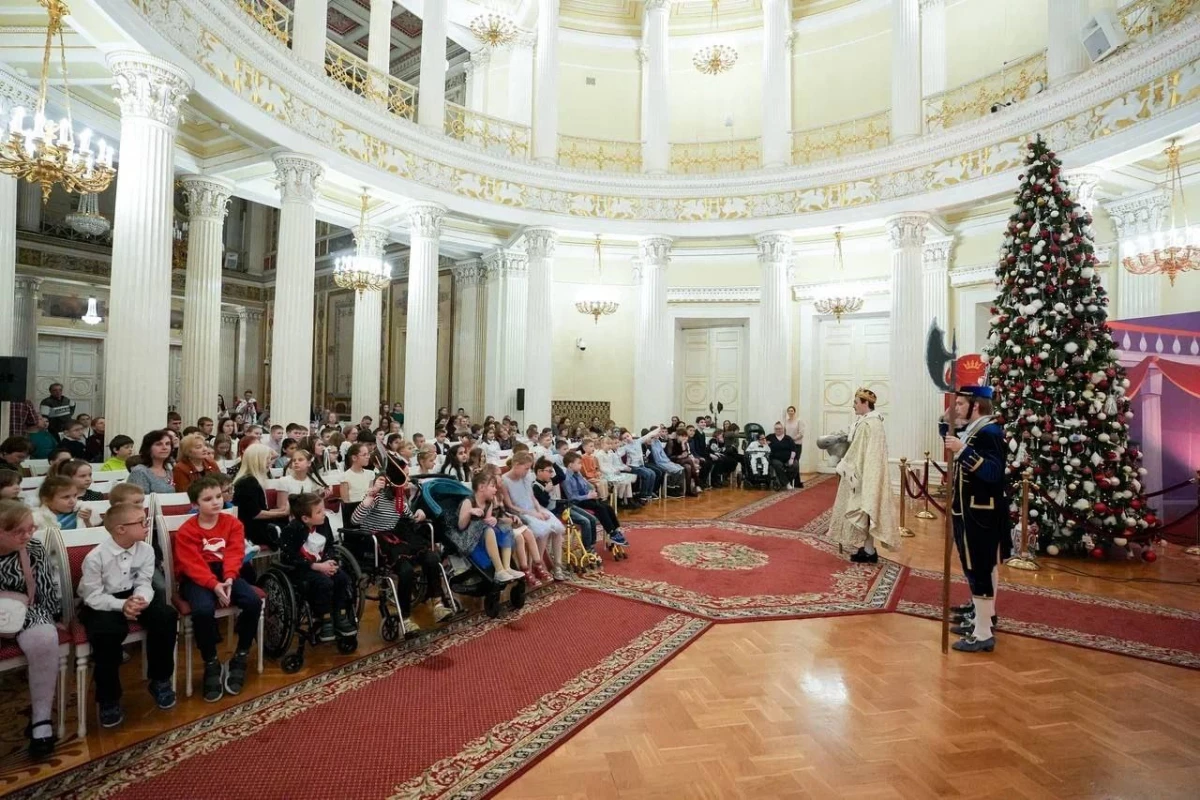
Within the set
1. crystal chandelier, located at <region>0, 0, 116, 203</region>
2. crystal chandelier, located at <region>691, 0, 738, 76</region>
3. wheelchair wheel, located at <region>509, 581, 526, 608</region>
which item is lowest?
wheelchair wheel, located at <region>509, 581, 526, 608</region>

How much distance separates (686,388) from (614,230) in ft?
16.0

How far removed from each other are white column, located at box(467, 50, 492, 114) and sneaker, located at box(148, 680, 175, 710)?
13.7 meters

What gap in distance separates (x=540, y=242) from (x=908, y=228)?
6.79 metres

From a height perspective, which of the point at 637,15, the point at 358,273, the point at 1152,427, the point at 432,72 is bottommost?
the point at 1152,427

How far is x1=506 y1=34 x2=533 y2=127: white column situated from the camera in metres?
13.6

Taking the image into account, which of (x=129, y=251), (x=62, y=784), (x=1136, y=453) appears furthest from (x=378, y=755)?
(x=1136, y=453)

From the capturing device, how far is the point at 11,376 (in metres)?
6.37

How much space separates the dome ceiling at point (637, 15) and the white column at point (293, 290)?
Answer: 846 centimetres

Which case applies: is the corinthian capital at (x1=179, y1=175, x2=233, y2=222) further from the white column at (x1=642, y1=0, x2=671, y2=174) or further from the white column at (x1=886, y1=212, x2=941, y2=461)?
the white column at (x1=886, y1=212, x2=941, y2=461)

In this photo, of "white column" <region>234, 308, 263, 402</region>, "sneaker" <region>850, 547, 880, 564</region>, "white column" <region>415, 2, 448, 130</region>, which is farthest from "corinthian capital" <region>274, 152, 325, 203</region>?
"white column" <region>234, 308, 263, 402</region>

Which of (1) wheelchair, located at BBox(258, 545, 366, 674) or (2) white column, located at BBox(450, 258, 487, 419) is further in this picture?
(2) white column, located at BBox(450, 258, 487, 419)

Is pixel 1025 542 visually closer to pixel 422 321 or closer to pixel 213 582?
pixel 213 582

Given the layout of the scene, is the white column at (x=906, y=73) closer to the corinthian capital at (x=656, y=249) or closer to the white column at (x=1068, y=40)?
the white column at (x=1068, y=40)

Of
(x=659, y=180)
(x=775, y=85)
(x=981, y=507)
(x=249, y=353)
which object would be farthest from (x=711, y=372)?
(x=249, y=353)
